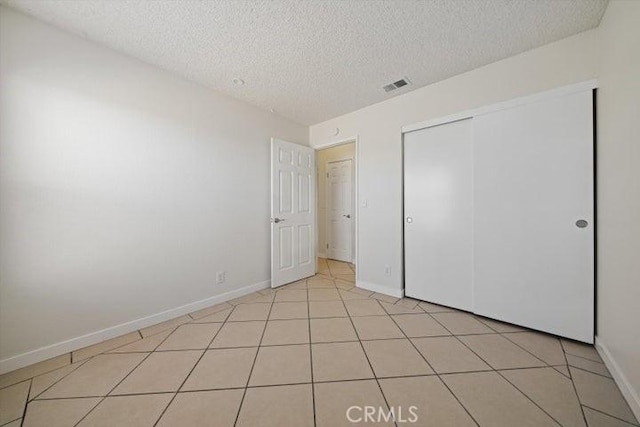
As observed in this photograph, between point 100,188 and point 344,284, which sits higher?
point 100,188

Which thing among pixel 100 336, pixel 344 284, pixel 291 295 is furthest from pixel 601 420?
pixel 100 336

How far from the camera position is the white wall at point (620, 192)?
3.91ft

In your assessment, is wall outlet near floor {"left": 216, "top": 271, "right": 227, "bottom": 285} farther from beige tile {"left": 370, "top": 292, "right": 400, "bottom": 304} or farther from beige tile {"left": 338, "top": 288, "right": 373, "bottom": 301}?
beige tile {"left": 370, "top": 292, "right": 400, "bottom": 304}

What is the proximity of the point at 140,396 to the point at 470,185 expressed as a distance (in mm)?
2974

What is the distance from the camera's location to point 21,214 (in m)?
1.53

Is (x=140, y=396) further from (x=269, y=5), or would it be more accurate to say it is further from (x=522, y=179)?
(x=522, y=179)

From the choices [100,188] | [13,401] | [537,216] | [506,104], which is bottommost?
[13,401]

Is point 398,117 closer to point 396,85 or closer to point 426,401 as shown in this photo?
point 396,85

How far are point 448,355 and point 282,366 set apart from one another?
119 cm

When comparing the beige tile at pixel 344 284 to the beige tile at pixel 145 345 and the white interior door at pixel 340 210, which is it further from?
the beige tile at pixel 145 345

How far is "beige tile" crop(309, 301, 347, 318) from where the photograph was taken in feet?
7.49

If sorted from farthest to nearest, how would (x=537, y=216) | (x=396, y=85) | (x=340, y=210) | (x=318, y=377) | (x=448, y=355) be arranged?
1. (x=340, y=210)
2. (x=396, y=85)
3. (x=537, y=216)
4. (x=448, y=355)
5. (x=318, y=377)

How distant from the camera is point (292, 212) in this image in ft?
10.7

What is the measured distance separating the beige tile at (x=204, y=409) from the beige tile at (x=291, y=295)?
1348 mm
